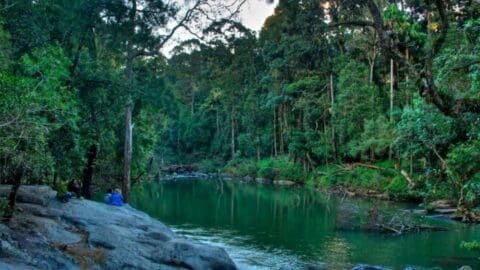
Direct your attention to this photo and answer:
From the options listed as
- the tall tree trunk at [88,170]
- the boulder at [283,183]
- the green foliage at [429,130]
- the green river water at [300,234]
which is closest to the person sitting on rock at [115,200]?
the green river water at [300,234]

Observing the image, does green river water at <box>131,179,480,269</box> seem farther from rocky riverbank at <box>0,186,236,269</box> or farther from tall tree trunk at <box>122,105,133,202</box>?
rocky riverbank at <box>0,186,236,269</box>

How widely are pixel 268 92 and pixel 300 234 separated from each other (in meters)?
40.8

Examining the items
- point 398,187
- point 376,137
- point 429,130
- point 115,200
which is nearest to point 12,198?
point 115,200

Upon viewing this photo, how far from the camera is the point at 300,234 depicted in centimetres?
2492

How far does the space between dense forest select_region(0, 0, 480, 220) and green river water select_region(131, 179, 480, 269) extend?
2.39m

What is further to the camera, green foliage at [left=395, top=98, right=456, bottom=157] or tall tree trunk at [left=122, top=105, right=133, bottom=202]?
tall tree trunk at [left=122, top=105, right=133, bottom=202]

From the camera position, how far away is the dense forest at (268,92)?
9695 millimetres

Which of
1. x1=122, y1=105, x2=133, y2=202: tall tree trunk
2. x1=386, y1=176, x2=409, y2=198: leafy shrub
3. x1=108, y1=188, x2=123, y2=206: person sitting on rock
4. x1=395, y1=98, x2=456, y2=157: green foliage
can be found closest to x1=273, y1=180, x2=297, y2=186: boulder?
x1=386, y1=176, x2=409, y2=198: leafy shrub

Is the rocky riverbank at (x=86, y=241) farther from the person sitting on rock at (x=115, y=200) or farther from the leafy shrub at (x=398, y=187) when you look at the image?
the leafy shrub at (x=398, y=187)

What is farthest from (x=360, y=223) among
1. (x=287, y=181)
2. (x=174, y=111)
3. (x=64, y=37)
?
(x=287, y=181)

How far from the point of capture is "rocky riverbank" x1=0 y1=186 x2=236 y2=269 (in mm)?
11070

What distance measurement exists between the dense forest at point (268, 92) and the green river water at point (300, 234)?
2.39 metres

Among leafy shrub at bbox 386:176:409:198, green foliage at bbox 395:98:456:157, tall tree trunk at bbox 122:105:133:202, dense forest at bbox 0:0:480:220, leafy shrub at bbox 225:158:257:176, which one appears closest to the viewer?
dense forest at bbox 0:0:480:220

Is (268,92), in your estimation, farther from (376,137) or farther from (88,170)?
(88,170)
